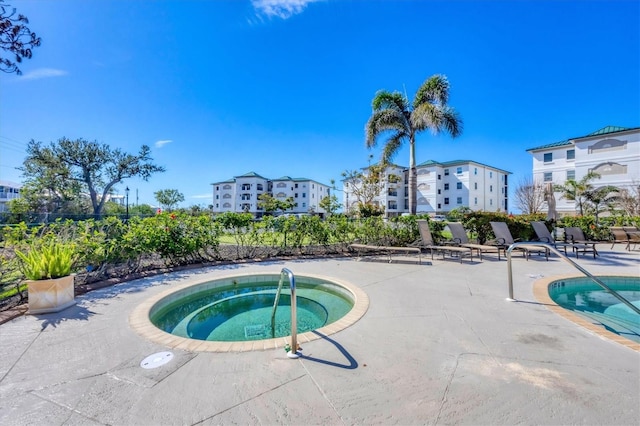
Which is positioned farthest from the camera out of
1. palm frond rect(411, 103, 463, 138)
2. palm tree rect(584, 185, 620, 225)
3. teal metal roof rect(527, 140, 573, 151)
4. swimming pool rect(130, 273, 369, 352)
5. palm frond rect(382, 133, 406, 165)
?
teal metal roof rect(527, 140, 573, 151)

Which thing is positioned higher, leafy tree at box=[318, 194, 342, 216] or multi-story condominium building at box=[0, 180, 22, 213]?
multi-story condominium building at box=[0, 180, 22, 213]

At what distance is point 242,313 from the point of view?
513 cm

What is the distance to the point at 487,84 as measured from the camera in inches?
551

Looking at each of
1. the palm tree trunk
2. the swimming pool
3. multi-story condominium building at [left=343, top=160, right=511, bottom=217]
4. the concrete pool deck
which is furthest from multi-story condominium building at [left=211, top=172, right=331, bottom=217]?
the concrete pool deck

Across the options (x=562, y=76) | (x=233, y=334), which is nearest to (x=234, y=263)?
(x=233, y=334)

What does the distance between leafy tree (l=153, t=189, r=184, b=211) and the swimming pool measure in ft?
207

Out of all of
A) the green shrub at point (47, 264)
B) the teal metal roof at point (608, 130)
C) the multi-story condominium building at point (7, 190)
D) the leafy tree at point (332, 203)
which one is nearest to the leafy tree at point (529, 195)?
the teal metal roof at point (608, 130)

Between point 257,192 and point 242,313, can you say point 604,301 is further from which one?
point 257,192

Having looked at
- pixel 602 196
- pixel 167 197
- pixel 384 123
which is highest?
pixel 167 197

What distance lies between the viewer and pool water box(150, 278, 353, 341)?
168 inches

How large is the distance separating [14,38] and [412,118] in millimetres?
12842

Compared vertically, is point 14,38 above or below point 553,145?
below

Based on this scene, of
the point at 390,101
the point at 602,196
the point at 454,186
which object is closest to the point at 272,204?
the point at 454,186

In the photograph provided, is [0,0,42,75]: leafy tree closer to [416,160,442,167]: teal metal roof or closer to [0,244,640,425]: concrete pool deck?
[0,244,640,425]: concrete pool deck
